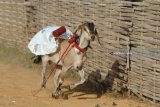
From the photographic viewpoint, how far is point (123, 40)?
1035cm

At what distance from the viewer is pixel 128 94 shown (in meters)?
10.4

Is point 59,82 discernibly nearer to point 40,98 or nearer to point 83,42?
point 40,98

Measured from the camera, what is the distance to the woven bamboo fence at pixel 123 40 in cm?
956

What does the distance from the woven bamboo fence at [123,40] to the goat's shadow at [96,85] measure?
0.08 ft

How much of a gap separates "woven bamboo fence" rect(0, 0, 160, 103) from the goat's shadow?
0.9 inches

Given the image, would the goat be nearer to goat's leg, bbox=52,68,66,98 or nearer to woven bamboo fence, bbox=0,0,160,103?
goat's leg, bbox=52,68,66,98

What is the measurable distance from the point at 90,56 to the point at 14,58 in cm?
378

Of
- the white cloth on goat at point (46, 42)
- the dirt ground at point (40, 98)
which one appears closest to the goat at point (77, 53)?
the white cloth on goat at point (46, 42)

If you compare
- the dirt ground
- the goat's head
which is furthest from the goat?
the dirt ground

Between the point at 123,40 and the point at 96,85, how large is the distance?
1.56 meters

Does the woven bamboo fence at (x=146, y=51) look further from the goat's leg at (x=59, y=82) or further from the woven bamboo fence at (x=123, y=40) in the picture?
the goat's leg at (x=59, y=82)

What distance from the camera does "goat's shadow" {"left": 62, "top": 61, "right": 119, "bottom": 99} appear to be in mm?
10705

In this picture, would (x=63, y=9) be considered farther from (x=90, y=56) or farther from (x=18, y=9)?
(x=18, y=9)

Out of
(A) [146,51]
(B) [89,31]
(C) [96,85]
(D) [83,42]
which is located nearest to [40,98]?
(D) [83,42]
